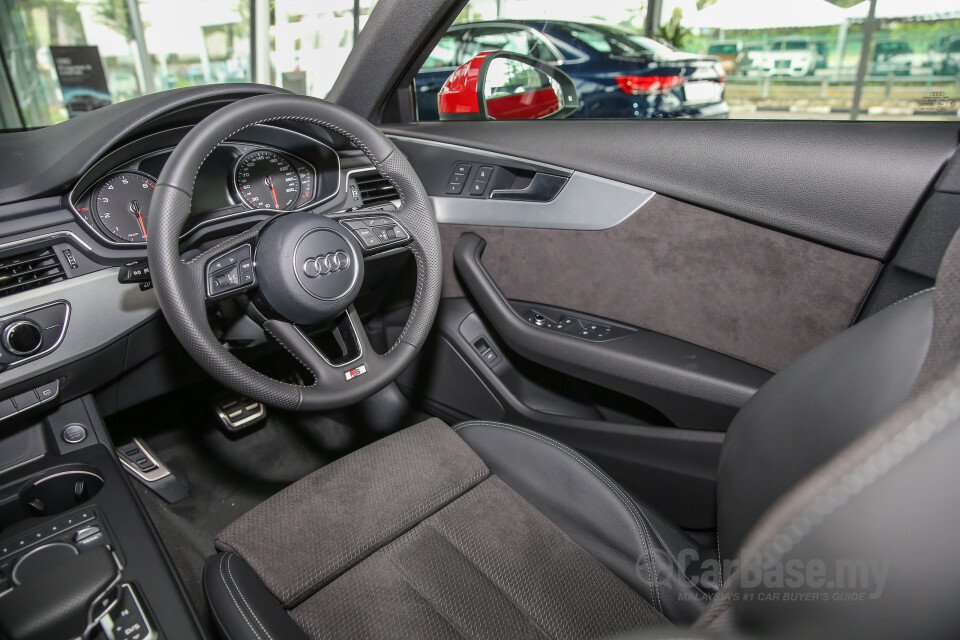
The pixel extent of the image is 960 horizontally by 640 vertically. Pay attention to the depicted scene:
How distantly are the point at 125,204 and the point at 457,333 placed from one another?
89cm

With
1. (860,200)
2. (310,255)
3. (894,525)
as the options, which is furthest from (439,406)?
(894,525)

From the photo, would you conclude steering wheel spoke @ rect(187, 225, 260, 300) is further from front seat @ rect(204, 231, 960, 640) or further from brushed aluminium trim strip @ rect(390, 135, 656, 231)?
brushed aluminium trim strip @ rect(390, 135, 656, 231)

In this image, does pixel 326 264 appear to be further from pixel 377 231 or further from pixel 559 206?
pixel 559 206

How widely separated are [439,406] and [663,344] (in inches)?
30.4

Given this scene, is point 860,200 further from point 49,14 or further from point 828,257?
point 49,14

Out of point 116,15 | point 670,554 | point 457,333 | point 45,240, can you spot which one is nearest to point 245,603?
point 670,554

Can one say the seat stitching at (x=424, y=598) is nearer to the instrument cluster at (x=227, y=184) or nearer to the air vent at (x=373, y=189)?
the instrument cluster at (x=227, y=184)

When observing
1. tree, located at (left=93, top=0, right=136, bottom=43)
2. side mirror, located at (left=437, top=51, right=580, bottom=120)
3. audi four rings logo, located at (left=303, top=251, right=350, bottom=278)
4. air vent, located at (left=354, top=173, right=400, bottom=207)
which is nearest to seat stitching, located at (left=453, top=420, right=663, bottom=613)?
audi four rings logo, located at (left=303, top=251, right=350, bottom=278)

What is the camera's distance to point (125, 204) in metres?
1.31

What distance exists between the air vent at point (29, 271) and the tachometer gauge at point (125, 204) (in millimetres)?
121

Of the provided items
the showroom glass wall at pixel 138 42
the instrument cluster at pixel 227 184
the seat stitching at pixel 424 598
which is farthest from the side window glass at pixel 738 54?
the showroom glass wall at pixel 138 42

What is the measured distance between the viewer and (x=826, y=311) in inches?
49.6

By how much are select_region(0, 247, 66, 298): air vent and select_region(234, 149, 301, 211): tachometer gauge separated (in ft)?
1.31

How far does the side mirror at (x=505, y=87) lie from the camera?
1.75 m
